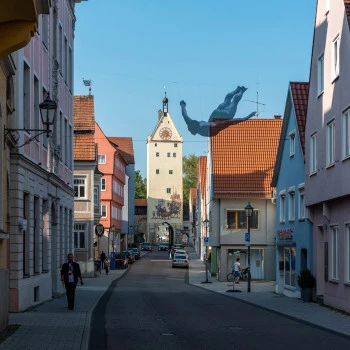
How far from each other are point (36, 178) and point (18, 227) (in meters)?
3.75

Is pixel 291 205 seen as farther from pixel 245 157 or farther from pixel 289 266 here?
pixel 245 157

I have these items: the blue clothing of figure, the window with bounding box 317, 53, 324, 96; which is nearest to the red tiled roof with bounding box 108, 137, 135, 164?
the blue clothing of figure

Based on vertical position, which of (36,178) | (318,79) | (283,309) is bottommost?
(283,309)

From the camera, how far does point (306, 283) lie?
2912 centimetres

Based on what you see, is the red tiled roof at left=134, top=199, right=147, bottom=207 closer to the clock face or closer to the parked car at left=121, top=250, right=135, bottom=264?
the clock face

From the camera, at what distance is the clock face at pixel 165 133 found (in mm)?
128125

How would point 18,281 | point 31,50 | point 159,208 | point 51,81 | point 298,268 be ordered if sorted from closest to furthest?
point 18,281 < point 31,50 < point 51,81 < point 298,268 < point 159,208

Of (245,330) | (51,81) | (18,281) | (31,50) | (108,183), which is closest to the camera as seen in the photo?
(245,330)

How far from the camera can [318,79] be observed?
27859mm

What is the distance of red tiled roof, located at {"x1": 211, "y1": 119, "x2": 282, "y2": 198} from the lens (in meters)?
49.9

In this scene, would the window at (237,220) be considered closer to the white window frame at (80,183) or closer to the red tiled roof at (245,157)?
the red tiled roof at (245,157)

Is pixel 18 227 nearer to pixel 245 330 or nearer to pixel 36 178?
pixel 36 178

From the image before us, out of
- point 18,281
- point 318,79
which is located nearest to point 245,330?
point 18,281

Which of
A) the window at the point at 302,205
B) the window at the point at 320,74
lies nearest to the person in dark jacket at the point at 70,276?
the window at the point at 320,74
